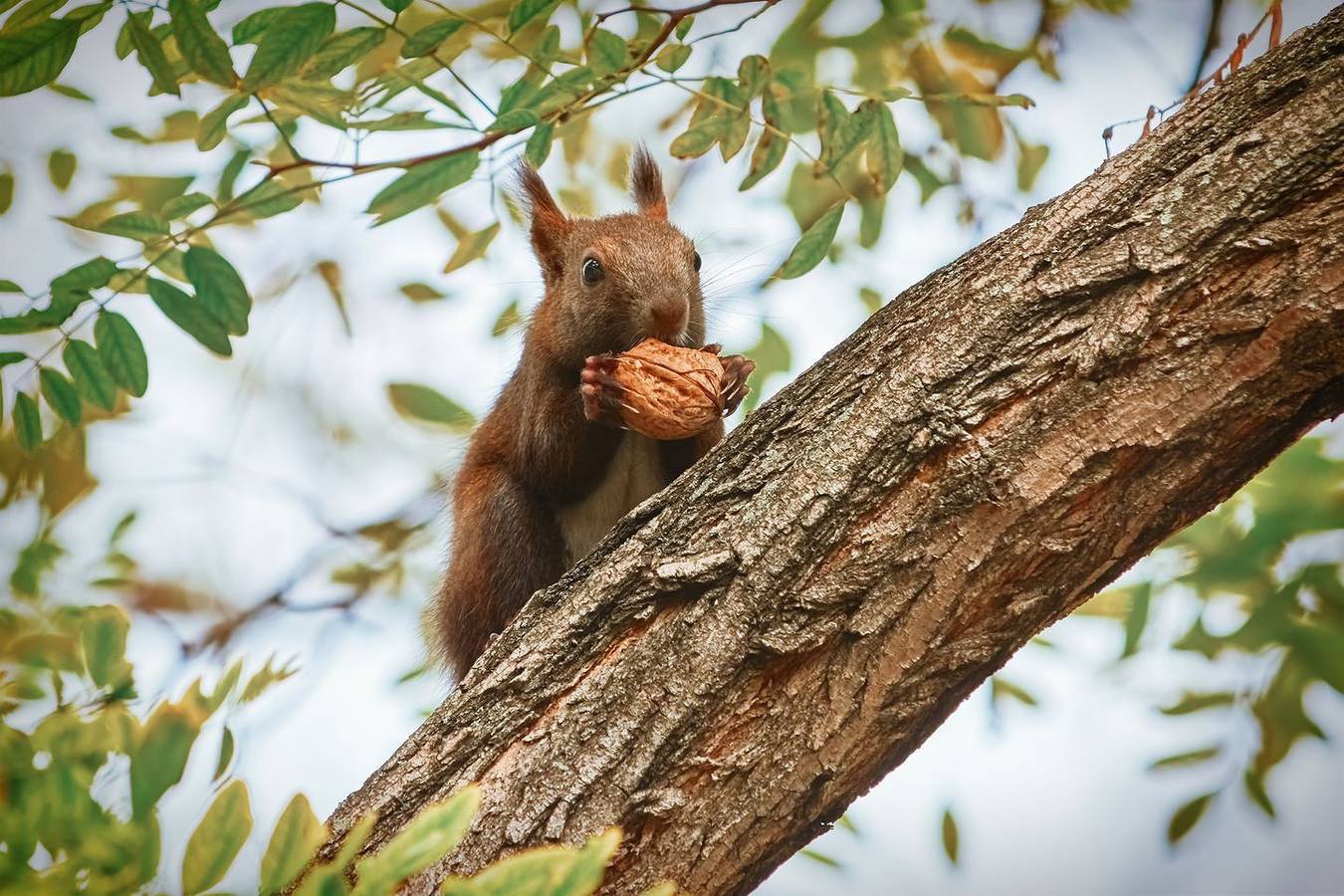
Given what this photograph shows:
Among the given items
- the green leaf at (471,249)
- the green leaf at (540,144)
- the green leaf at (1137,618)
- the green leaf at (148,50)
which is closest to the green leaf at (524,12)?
the green leaf at (540,144)

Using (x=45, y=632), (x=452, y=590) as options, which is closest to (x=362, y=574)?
(x=452, y=590)

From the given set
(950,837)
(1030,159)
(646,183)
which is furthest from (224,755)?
(1030,159)

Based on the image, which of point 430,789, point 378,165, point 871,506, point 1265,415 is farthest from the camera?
point 378,165

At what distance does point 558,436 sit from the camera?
2961 millimetres

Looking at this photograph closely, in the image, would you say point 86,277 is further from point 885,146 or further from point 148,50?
point 885,146

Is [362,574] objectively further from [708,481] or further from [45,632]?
[708,481]

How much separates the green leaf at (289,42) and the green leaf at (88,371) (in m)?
0.68

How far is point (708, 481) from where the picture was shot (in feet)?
6.34

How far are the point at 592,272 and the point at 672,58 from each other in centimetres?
74

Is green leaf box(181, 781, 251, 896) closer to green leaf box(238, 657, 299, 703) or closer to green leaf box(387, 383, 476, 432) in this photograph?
green leaf box(238, 657, 299, 703)

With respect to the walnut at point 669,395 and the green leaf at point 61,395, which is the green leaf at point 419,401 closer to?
the walnut at point 669,395

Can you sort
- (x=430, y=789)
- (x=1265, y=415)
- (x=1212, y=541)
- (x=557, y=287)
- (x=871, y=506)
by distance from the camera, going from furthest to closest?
1. (x=557, y=287)
2. (x=1212, y=541)
3. (x=430, y=789)
4. (x=871, y=506)
5. (x=1265, y=415)

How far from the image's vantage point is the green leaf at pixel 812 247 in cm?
247

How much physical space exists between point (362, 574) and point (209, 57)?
2.43 meters
